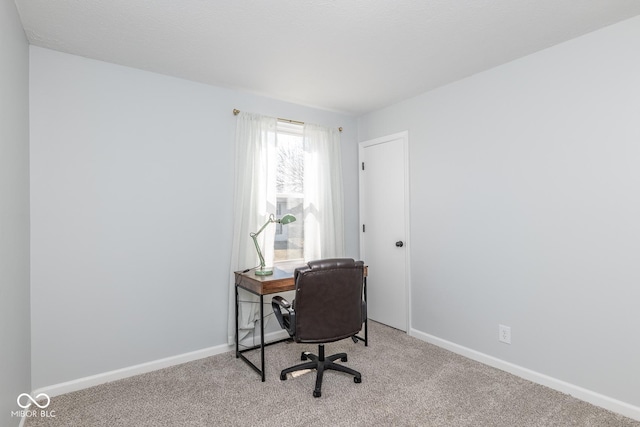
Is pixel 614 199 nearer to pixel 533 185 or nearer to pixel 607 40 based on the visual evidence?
pixel 533 185

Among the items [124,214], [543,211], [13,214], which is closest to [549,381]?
[543,211]

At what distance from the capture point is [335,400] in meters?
2.29

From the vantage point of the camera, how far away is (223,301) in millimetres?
3146

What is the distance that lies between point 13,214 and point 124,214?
0.82 meters

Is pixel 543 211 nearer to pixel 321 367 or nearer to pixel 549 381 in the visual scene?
pixel 549 381

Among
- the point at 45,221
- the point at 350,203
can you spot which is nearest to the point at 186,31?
the point at 45,221

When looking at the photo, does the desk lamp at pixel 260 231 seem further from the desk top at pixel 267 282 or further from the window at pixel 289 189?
the window at pixel 289 189

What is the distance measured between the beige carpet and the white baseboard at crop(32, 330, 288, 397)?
0.06m

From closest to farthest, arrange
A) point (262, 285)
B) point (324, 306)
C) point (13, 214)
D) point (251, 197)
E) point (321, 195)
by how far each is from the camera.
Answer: point (13, 214)
point (324, 306)
point (262, 285)
point (251, 197)
point (321, 195)

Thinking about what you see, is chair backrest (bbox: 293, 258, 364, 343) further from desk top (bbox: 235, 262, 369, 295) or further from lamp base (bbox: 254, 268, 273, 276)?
lamp base (bbox: 254, 268, 273, 276)

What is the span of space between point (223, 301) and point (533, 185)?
2.79 meters

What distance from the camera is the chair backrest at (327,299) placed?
2332mm

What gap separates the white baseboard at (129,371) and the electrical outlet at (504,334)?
7.25ft

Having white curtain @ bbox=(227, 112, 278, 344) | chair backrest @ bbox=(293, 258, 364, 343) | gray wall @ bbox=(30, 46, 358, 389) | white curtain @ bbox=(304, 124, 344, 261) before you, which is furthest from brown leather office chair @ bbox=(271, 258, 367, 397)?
white curtain @ bbox=(304, 124, 344, 261)
